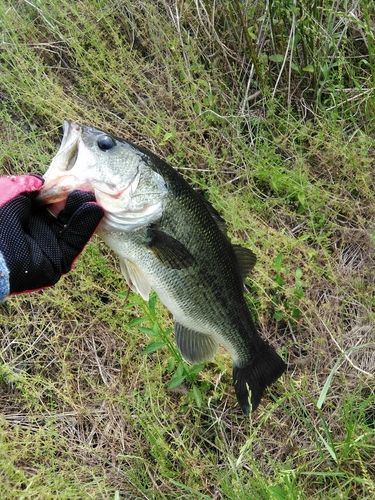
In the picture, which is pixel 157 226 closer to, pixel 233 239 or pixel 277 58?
pixel 233 239

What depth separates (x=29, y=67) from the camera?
398 cm

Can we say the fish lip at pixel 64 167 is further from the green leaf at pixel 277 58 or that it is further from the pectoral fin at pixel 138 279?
the green leaf at pixel 277 58

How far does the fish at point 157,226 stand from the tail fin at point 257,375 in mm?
251

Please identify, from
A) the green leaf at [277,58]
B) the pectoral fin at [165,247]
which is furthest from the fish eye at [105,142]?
the green leaf at [277,58]

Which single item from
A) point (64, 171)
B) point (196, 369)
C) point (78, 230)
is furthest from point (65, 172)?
point (196, 369)

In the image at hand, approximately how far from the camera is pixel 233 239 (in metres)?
3.38

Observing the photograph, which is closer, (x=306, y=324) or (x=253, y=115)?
(x=306, y=324)

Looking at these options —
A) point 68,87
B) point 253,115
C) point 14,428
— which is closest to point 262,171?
point 253,115

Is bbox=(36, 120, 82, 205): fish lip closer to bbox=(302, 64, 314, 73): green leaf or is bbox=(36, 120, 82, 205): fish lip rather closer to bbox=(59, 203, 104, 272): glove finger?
bbox=(59, 203, 104, 272): glove finger

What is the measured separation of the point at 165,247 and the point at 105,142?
1.54ft

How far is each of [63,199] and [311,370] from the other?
1794 mm

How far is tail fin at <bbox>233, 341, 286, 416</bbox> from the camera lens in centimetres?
267

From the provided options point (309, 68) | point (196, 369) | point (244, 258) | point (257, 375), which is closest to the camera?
point (244, 258)

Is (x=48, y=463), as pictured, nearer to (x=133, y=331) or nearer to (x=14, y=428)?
(x=14, y=428)
